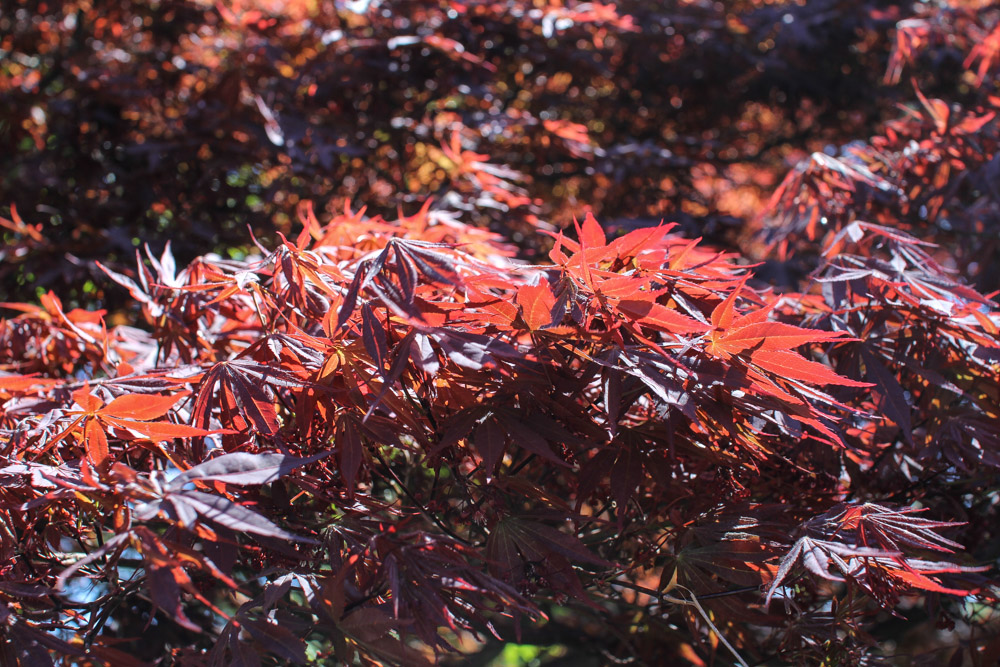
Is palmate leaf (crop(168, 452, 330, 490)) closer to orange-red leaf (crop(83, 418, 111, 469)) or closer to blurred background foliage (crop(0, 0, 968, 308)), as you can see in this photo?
orange-red leaf (crop(83, 418, 111, 469))

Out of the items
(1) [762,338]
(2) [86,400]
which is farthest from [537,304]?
(2) [86,400]

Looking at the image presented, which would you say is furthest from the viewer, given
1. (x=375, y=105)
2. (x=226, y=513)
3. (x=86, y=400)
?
(x=375, y=105)

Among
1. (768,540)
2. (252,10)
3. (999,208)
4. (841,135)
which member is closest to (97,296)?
(252,10)

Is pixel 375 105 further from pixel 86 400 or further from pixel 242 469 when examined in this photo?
pixel 242 469

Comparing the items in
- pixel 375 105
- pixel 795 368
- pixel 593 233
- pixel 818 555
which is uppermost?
pixel 593 233

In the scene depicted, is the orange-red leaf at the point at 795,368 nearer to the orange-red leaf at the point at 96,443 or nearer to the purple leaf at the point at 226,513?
the purple leaf at the point at 226,513

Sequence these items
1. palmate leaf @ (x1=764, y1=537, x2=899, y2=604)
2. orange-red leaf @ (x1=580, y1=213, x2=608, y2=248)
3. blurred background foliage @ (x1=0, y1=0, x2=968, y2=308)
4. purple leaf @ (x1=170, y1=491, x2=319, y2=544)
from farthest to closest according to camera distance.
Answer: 1. blurred background foliage @ (x1=0, y1=0, x2=968, y2=308)
2. orange-red leaf @ (x1=580, y1=213, x2=608, y2=248)
3. palmate leaf @ (x1=764, y1=537, x2=899, y2=604)
4. purple leaf @ (x1=170, y1=491, x2=319, y2=544)

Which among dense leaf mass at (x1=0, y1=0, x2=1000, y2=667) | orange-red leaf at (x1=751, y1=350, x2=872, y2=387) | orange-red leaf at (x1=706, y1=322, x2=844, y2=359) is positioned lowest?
dense leaf mass at (x1=0, y1=0, x2=1000, y2=667)

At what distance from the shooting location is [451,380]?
1.29 meters

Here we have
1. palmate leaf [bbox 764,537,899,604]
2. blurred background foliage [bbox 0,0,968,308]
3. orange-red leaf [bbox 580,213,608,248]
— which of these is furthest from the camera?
blurred background foliage [bbox 0,0,968,308]

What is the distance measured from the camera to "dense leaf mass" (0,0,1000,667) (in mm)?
1144

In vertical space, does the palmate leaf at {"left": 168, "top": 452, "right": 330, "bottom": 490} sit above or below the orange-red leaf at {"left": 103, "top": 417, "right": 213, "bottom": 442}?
above

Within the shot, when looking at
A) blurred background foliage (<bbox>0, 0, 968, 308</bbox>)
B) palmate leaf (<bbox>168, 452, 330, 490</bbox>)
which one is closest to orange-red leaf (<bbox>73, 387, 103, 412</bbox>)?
palmate leaf (<bbox>168, 452, 330, 490</bbox>)

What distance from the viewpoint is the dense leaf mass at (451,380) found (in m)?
1.14
